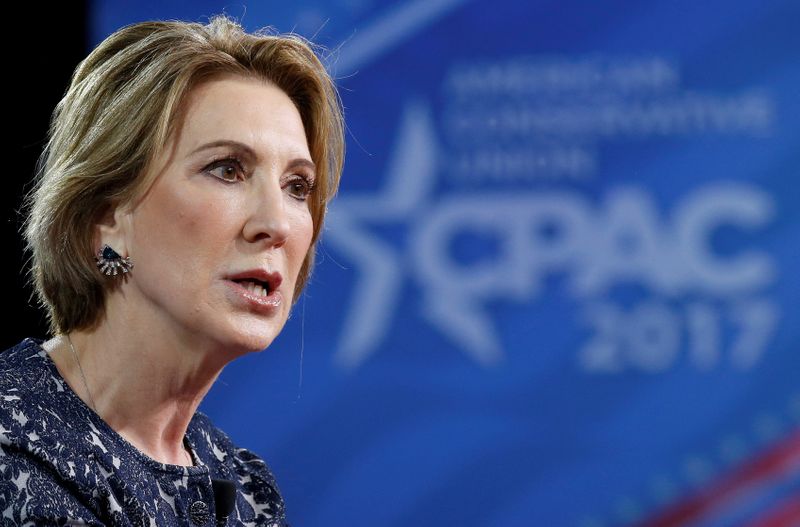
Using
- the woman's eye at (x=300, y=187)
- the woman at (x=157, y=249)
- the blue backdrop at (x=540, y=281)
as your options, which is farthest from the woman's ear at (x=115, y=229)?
the blue backdrop at (x=540, y=281)

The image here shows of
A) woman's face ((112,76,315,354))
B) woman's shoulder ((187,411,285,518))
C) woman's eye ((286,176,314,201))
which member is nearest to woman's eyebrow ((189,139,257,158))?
woman's face ((112,76,315,354))

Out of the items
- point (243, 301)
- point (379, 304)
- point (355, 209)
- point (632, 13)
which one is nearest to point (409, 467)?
point (379, 304)

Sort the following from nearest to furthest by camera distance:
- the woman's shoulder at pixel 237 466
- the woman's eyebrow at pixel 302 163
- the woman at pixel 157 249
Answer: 1. the woman at pixel 157 249
2. the woman's eyebrow at pixel 302 163
3. the woman's shoulder at pixel 237 466

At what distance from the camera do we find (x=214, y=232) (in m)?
1.66

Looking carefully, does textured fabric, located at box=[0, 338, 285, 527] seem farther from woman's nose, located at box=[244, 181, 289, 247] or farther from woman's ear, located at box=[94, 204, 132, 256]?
woman's nose, located at box=[244, 181, 289, 247]

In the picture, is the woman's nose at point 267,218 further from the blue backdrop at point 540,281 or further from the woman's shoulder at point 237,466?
the blue backdrop at point 540,281

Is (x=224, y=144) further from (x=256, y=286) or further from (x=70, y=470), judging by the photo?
(x=70, y=470)

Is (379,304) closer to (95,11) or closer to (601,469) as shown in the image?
(601,469)

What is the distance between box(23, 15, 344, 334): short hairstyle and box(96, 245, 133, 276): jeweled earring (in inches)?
1.0

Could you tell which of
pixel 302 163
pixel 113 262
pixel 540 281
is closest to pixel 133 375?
pixel 113 262

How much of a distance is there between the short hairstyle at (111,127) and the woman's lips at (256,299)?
0.21 meters

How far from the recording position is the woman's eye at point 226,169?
1.69m

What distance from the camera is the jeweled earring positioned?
170 cm

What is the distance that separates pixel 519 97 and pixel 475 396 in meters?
0.92
